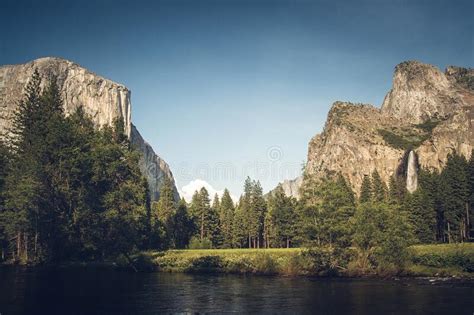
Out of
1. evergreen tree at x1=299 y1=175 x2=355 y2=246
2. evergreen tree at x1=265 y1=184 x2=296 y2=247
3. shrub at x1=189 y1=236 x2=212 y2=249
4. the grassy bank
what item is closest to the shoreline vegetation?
the grassy bank

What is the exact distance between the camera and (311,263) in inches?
2085

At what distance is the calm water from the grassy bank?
4.21 metres

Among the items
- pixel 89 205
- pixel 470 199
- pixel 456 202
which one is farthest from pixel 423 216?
pixel 89 205

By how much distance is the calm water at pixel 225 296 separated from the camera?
29016mm

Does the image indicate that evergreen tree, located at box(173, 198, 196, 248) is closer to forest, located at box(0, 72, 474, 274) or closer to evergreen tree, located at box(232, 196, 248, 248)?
evergreen tree, located at box(232, 196, 248, 248)

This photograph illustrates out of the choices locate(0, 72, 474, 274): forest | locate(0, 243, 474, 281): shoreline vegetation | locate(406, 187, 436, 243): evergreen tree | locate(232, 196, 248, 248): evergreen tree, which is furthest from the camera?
locate(232, 196, 248, 248): evergreen tree

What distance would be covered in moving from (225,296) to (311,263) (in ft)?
64.4

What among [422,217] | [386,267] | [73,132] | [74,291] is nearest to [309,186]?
[386,267]

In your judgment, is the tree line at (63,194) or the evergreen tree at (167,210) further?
the evergreen tree at (167,210)

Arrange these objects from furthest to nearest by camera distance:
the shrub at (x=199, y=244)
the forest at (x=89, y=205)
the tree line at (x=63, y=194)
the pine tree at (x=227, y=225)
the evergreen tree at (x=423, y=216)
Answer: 1. the pine tree at (x=227, y=225)
2. the shrub at (x=199, y=244)
3. the evergreen tree at (x=423, y=216)
4. the tree line at (x=63, y=194)
5. the forest at (x=89, y=205)

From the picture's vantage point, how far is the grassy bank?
159ft

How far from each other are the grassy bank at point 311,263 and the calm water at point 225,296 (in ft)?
13.8

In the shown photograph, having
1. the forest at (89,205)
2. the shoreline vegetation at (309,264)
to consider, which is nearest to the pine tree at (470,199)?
the forest at (89,205)

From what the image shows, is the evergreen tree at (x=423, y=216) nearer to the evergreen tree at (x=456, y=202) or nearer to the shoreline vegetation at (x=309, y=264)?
the evergreen tree at (x=456, y=202)
